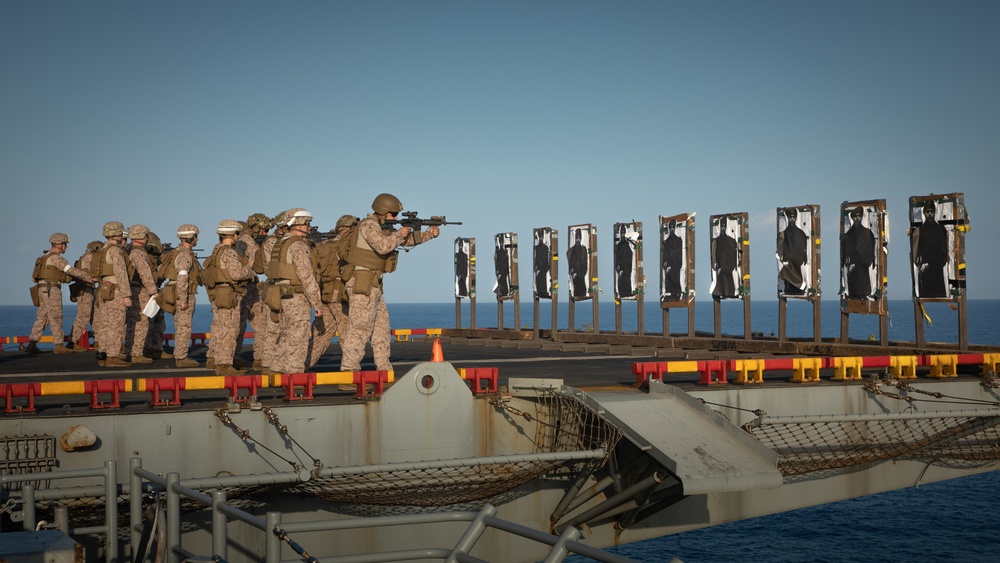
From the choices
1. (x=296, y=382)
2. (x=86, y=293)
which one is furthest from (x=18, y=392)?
(x=86, y=293)

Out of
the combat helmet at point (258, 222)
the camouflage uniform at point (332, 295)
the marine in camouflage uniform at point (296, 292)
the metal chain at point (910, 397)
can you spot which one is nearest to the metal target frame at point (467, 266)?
the combat helmet at point (258, 222)

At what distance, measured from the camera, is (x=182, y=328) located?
17.2 meters

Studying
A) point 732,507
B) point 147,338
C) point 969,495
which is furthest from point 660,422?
point 969,495

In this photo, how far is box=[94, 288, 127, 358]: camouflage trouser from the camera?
56.6ft

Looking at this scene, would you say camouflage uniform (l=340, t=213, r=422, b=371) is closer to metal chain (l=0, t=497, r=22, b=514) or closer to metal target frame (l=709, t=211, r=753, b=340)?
metal chain (l=0, t=497, r=22, b=514)

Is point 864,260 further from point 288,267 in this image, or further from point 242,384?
point 242,384

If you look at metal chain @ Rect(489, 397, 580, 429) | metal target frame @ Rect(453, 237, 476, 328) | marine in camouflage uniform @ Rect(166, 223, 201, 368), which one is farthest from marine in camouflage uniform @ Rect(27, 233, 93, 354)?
metal chain @ Rect(489, 397, 580, 429)

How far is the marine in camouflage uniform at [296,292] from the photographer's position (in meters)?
13.6

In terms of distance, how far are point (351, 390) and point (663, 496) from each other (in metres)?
4.30

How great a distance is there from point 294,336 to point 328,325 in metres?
1.14

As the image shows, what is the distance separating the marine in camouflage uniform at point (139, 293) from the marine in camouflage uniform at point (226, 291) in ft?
6.41

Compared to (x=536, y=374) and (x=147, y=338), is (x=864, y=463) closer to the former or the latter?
(x=536, y=374)

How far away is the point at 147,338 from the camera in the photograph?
2091 cm

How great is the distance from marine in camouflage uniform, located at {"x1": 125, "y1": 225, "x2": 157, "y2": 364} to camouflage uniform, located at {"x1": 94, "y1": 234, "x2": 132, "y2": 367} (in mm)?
297
